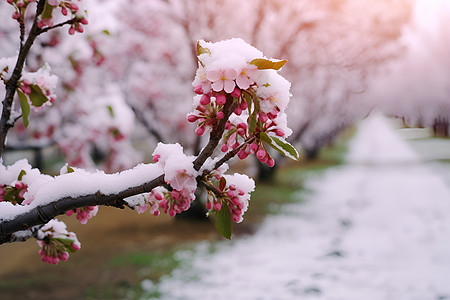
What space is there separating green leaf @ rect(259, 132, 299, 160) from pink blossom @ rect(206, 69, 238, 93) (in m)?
0.16

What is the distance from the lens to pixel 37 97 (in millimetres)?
1793

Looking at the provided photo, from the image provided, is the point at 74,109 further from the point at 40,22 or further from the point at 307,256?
the point at 40,22

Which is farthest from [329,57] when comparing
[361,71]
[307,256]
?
[307,256]

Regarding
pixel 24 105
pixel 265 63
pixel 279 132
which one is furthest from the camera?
pixel 24 105

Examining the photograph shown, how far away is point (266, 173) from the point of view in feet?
39.0

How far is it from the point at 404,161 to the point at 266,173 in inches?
229

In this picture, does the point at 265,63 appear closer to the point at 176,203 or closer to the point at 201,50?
the point at 201,50

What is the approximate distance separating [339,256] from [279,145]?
4.22 metres

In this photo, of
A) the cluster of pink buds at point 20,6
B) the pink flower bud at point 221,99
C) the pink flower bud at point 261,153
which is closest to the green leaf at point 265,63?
the pink flower bud at point 221,99

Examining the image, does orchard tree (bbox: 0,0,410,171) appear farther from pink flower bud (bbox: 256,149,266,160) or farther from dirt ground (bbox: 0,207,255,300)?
pink flower bud (bbox: 256,149,266,160)

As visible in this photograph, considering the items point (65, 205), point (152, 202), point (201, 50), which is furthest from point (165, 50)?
point (201, 50)

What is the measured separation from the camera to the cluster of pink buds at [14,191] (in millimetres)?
1738

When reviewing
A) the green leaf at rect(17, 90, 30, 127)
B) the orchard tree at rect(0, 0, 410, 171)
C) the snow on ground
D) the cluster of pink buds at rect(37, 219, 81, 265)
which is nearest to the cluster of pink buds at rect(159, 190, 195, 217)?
the cluster of pink buds at rect(37, 219, 81, 265)

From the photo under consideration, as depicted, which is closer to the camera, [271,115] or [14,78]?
[271,115]
